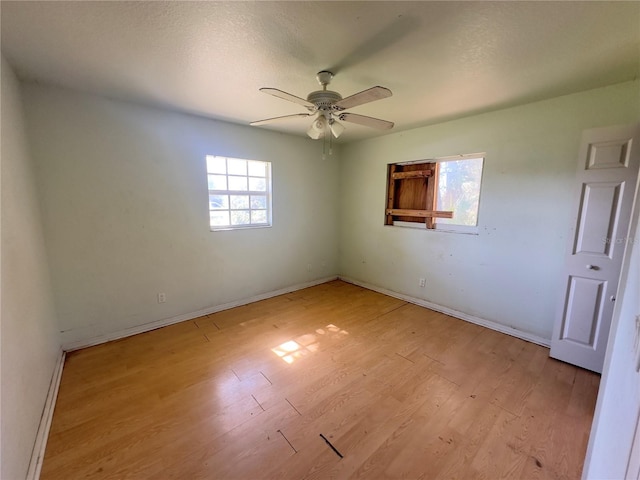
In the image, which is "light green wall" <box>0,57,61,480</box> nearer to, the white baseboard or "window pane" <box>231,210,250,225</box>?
"window pane" <box>231,210,250,225</box>

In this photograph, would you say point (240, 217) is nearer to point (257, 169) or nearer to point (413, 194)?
point (257, 169)

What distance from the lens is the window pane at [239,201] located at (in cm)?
350

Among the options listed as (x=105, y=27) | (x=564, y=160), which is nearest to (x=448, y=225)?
(x=564, y=160)

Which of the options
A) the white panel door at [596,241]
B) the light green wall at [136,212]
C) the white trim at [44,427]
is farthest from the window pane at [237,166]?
the white panel door at [596,241]

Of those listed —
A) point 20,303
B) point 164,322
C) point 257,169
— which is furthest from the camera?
point 257,169

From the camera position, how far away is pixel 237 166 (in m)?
3.50

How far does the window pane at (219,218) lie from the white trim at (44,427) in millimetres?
1907

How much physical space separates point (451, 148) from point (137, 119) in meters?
3.53

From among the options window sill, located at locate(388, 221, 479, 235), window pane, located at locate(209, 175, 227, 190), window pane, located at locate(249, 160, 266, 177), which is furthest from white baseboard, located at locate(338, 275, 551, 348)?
window pane, located at locate(209, 175, 227, 190)

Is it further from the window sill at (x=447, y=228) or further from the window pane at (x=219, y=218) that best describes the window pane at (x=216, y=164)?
the window sill at (x=447, y=228)

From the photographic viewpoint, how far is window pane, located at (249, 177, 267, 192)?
3645 mm

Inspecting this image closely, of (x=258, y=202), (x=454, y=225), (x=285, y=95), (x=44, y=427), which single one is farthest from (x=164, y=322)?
(x=454, y=225)

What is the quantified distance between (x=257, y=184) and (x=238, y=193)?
1.07 ft

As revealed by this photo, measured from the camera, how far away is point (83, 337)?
8.36ft
